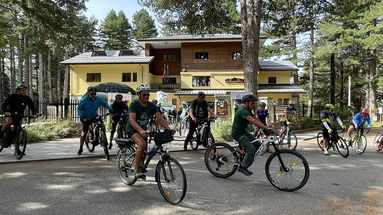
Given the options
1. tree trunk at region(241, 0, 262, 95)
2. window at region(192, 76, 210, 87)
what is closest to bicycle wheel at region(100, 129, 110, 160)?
tree trunk at region(241, 0, 262, 95)

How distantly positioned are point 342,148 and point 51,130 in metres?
11.7

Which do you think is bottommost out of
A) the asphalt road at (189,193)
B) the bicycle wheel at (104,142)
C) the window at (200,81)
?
the asphalt road at (189,193)

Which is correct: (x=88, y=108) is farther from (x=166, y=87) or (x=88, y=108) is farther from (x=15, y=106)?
(x=166, y=87)

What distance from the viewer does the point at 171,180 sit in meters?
4.79

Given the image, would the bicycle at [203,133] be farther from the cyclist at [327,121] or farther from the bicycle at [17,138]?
the bicycle at [17,138]

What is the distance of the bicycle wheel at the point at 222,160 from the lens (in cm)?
632

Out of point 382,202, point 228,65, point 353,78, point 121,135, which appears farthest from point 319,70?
point 382,202

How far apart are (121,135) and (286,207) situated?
753 centimetres

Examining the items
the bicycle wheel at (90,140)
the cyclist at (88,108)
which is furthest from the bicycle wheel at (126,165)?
the bicycle wheel at (90,140)

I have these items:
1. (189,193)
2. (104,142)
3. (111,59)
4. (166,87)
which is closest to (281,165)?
(189,193)

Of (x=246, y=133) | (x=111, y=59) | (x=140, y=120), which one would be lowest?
(x=246, y=133)

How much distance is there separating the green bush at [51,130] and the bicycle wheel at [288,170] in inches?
392

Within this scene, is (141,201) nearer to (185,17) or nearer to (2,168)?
(2,168)

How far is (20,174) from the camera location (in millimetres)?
6617
